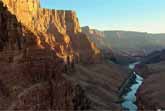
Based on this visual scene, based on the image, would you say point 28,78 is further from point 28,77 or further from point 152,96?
point 152,96

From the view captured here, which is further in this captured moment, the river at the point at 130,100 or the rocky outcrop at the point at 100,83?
the river at the point at 130,100

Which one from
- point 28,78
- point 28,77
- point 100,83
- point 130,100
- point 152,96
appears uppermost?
point 28,77

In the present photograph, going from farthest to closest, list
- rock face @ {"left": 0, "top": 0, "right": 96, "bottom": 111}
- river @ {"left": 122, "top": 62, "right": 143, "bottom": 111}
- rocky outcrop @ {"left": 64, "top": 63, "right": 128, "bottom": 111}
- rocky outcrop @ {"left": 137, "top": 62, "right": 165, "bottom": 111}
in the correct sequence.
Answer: river @ {"left": 122, "top": 62, "right": 143, "bottom": 111}, rocky outcrop @ {"left": 137, "top": 62, "right": 165, "bottom": 111}, rocky outcrop @ {"left": 64, "top": 63, "right": 128, "bottom": 111}, rock face @ {"left": 0, "top": 0, "right": 96, "bottom": 111}

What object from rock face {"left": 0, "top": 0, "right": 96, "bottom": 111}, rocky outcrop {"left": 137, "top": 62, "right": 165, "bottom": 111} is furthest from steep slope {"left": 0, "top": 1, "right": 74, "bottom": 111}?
rocky outcrop {"left": 137, "top": 62, "right": 165, "bottom": 111}

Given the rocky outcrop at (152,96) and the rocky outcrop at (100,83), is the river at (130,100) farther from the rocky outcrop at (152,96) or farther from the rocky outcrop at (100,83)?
the rocky outcrop at (100,83)


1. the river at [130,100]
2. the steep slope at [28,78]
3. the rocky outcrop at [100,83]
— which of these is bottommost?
the river at [130,100]

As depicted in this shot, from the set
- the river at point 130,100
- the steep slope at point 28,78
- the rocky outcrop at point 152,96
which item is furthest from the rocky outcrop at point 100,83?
the steep slope at point 28,78

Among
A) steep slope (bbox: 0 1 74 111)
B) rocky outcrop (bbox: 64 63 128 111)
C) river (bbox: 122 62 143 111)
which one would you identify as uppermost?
steep slope (bbox: 0 1 74 111)

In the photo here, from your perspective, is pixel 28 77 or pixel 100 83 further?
pixel 100 83

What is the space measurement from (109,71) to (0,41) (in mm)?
109969

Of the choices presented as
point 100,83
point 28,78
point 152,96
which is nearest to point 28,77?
point 28,78

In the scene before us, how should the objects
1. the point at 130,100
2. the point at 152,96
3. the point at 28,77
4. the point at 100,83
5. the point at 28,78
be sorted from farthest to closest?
the point at 100,83 < the point at 130,100 < the point at 152,96 < the point at 28,77 < the point at 28,78

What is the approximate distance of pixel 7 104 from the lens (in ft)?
216

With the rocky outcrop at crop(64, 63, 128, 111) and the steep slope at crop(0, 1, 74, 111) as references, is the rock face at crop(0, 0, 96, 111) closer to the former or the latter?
the steep slope at crop(0, 1, 74, 111)
